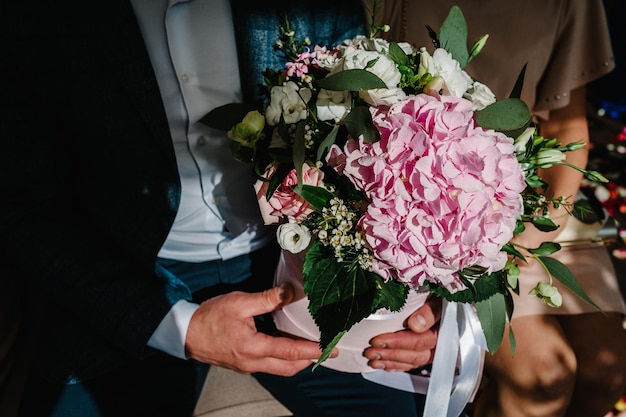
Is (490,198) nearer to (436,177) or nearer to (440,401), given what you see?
(436,177)

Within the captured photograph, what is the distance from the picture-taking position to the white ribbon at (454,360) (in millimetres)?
978

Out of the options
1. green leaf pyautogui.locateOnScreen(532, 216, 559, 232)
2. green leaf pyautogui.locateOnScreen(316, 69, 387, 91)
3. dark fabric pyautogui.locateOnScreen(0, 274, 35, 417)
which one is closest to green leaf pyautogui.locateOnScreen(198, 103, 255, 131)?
green leaf pyautogui.locateOnScreen(316, 69, 387, 91)

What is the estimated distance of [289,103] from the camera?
2.39 ft

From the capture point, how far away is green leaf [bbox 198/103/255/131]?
797 mm

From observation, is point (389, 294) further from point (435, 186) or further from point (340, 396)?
point (340, 396)

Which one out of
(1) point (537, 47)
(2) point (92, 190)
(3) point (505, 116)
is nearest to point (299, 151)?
(3) point (505, 116)

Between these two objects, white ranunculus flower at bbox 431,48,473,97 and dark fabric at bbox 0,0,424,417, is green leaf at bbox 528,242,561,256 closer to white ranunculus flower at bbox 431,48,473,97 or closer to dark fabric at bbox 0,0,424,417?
white ranunculus flower at bbox 431,48,473,97

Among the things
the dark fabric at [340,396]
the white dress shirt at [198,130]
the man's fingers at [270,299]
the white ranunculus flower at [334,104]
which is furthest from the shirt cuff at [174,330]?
the white ranunculus flower at [334,104]

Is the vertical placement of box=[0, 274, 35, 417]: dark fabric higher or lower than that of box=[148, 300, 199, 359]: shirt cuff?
lower

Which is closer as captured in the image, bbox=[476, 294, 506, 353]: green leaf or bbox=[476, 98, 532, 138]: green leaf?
bbox=[476, 98, 532, 138]: green leaf

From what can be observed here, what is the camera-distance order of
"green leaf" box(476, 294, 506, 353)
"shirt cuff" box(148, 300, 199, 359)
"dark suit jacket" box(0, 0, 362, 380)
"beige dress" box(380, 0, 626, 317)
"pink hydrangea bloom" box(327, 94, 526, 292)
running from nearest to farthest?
"pink hydrangea bloom" box(327, 94, 526, 292)
"green leaf" box(476, 294, 506, 353)
"dark suit jacket" box(0, 0, 362, 380)
"shirt cuff" box(148, 300, 199, 359)
"beige dress" box(380, 0, 626, 317)

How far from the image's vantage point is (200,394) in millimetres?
1358

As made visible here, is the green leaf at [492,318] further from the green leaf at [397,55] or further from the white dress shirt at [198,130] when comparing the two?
the white dress shirt at [198,130]

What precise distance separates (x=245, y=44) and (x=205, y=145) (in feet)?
0.77
